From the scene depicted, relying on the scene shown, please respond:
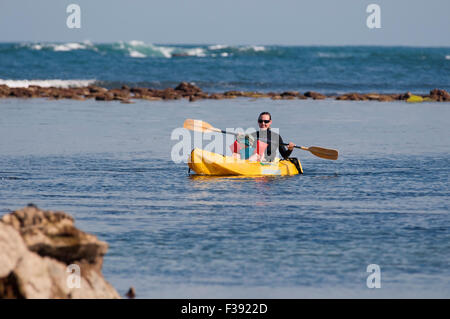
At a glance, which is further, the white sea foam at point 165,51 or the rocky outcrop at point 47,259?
the white sea foam at point 165,51

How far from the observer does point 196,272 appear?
10.9 meters

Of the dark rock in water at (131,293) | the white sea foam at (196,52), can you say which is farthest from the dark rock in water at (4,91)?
the white sea foam at (196,52)

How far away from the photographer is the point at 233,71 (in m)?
82.9

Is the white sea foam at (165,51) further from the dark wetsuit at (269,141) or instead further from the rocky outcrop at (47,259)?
the rocky outcrop at (47,259)

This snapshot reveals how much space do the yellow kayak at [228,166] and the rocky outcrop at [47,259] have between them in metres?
10.4

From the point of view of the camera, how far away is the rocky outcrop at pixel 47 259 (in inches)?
320

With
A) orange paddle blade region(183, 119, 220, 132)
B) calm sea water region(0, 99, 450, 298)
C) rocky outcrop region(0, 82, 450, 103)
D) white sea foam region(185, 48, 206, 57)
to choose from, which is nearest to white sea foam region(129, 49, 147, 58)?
white sea foam region(185, 48, 206, 57)

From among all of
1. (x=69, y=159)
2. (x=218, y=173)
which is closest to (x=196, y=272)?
(x=218, y=173)

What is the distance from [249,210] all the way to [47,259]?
711cm

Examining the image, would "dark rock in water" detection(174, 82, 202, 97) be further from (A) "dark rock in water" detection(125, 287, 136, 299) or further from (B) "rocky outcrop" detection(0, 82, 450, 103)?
(A) "dark rock in water" detection(125, 287, 136, 299)

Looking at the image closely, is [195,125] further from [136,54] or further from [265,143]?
[136,54]

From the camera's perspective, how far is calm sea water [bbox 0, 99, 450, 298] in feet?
35.3
